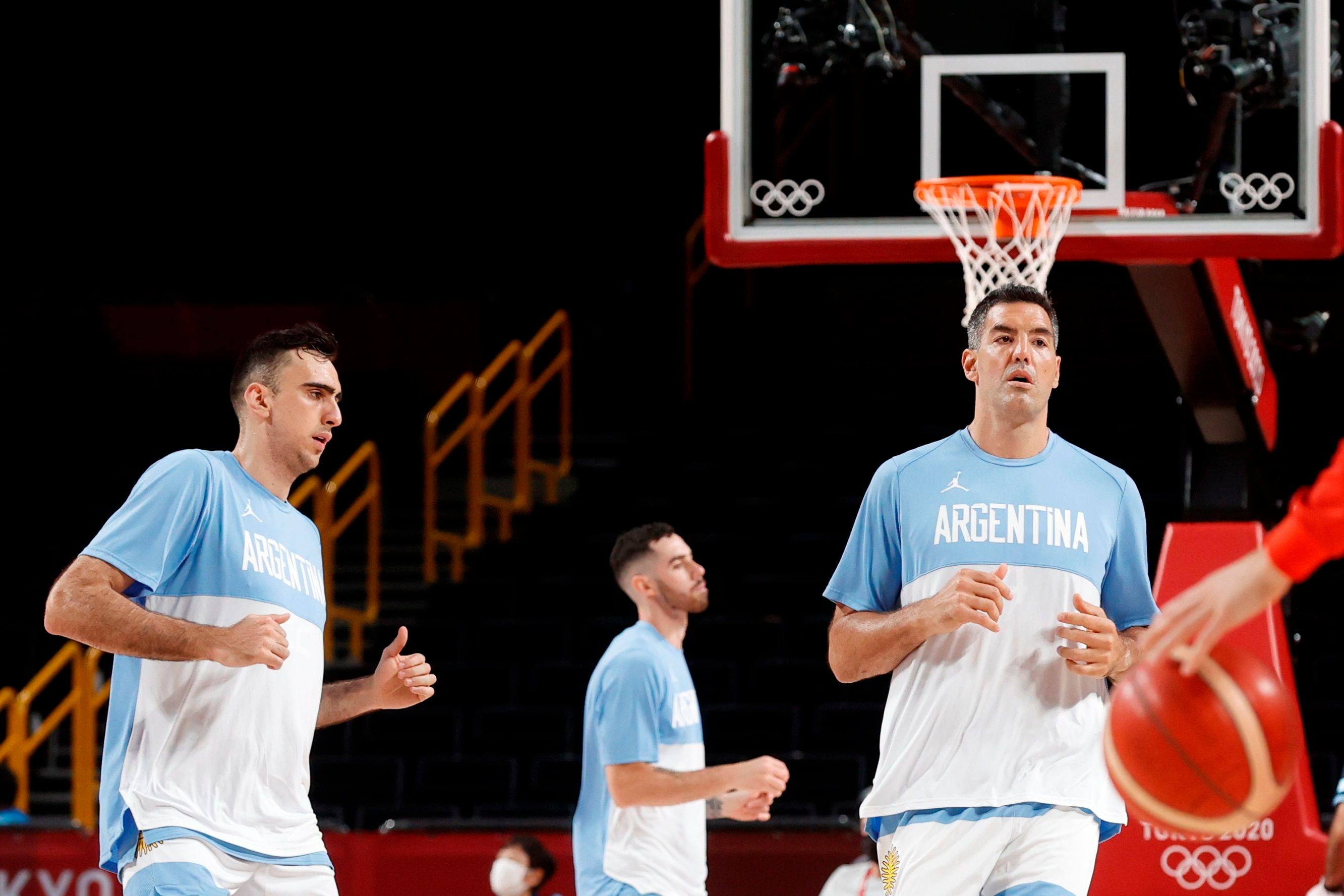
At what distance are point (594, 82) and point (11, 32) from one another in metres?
5.14

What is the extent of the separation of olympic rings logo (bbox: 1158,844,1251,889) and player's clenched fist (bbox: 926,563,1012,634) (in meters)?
3.85

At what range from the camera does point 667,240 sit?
17266 millimetres

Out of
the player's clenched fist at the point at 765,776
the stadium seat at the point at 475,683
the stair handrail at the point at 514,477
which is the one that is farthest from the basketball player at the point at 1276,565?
the stair handrail at the point at 514,477

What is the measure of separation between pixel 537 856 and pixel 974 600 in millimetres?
4467

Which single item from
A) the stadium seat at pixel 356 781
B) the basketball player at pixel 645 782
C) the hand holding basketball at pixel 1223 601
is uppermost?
the hand holding basketball at pixel 1223 601

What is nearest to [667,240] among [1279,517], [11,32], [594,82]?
[594,82]

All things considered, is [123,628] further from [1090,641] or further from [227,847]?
[1090,641]

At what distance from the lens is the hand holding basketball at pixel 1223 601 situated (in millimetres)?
3045

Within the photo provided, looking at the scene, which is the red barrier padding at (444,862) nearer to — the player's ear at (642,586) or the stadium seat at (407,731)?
the player's ear at (642,586)

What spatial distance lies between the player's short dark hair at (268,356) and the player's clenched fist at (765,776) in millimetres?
1769

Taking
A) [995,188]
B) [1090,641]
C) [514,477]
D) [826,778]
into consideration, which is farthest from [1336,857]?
[514,477]

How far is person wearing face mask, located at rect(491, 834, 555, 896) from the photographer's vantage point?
8.05 m

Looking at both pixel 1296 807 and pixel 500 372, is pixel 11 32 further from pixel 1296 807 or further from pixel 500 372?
pixel 1296 807

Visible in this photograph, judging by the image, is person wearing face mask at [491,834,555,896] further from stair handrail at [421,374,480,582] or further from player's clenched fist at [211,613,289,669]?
stair handrail at [421,374,480,582]
